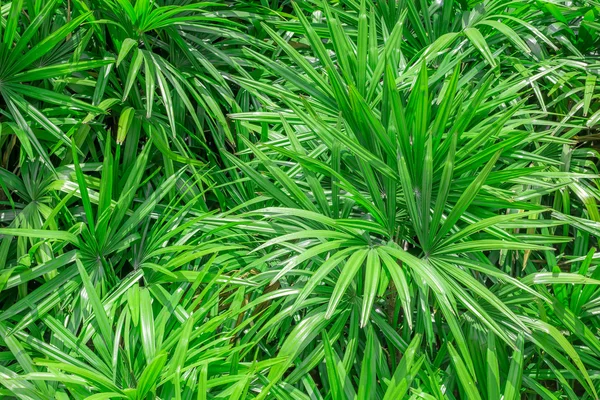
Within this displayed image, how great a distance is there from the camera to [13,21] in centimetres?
143

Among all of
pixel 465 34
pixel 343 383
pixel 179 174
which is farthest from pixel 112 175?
pixel 465 34

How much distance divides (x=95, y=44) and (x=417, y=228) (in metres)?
1.02

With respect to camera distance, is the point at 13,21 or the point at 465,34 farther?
the point at 465,34

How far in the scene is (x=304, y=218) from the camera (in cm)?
135

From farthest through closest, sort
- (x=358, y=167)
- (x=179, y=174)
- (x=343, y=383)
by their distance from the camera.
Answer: (x=179, y=174)
(x=358, y=167)
(x=343, y=383)

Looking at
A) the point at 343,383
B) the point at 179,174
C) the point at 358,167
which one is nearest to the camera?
the point at 343,383

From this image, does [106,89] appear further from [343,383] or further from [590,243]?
[590,243]

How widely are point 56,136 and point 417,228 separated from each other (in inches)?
32.4

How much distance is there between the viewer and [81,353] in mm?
1249

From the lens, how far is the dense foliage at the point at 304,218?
1.21 metres

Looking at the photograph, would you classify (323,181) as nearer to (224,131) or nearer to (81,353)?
(224,131)

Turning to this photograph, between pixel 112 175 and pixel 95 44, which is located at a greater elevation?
pixel 95 44

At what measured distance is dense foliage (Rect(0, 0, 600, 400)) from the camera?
1205 mm

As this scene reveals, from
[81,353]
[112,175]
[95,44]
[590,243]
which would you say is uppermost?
[95,44]
